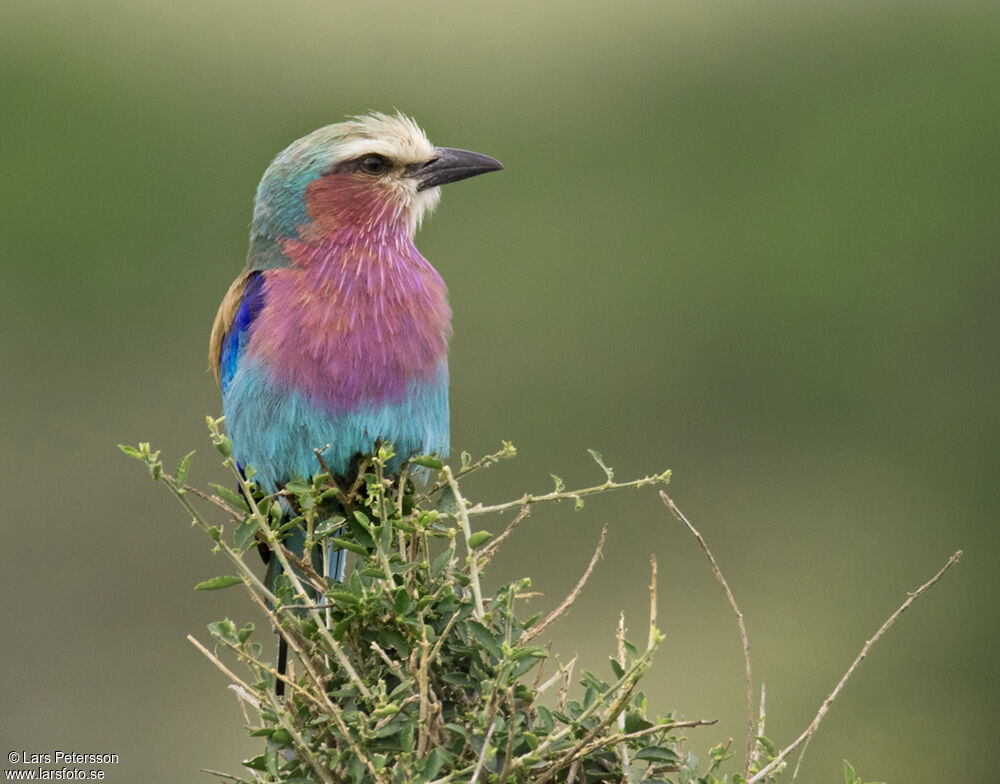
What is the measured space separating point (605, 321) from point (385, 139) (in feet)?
14.4

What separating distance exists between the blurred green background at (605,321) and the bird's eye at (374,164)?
3095 mm

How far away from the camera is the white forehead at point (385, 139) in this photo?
3.03m

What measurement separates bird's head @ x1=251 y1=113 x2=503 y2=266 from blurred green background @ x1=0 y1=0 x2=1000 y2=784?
3053 millimetres

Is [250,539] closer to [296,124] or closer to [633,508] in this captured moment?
[633,508]

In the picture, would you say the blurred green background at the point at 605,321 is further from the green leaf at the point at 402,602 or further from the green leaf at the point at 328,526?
the green leaf at the point at 402,602

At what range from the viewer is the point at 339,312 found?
2.86 metres

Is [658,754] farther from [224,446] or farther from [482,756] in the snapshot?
[224,446]

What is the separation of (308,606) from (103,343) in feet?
18.1

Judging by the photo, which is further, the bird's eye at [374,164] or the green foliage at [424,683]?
the bird's eye at [374,164]

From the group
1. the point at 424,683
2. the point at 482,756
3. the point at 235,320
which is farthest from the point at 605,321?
the point at 482,756

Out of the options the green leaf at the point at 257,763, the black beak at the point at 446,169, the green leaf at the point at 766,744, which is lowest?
the green leaf at the point at 766,744

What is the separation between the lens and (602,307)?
7395mm

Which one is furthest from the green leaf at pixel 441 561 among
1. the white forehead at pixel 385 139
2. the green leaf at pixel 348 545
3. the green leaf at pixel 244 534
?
the white forehead at pixel 385 139

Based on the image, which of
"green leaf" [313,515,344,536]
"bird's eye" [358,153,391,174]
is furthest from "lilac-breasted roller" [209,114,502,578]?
"green leaf" [313,515,344,536]
